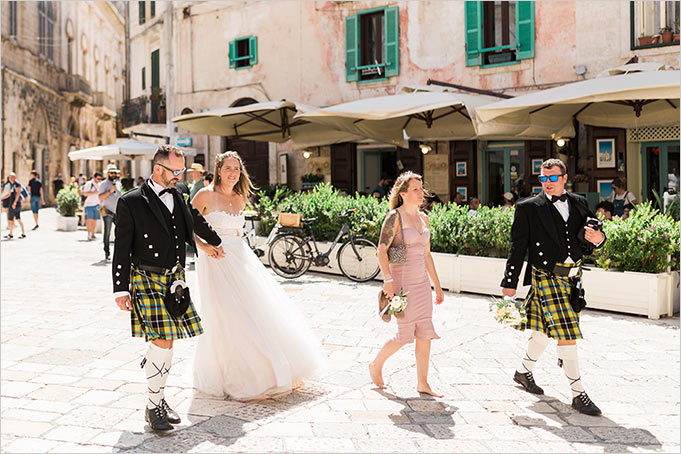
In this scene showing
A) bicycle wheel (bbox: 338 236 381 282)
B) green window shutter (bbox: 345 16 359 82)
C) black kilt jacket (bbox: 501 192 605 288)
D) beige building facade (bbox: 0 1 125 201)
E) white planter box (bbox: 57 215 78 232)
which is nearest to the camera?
black kilt jacket (bbox: 501 192 605 288)

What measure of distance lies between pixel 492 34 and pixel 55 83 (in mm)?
29355

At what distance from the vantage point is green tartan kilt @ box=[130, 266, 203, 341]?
4.14 meters

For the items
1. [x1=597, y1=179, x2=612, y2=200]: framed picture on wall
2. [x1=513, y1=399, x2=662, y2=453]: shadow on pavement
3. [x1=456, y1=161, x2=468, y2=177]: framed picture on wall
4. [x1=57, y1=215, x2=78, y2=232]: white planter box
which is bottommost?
[x1=513, y1=399, x2=662, y2=453]: shadow on pavement

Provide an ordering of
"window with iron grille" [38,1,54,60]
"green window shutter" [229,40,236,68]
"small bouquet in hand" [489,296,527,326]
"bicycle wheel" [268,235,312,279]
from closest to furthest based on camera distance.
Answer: "small bouquet in hand" [489,296,527,326]
"bicycle wheel" [268,235,312,279]
"green window shutter" [229,40,236,68]
"window with iron grille" [38,1,54,60]

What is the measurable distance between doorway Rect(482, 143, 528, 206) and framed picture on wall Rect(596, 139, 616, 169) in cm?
169

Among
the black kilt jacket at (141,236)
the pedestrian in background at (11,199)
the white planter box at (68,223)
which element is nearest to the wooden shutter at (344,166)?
the white planter box at (68,223)

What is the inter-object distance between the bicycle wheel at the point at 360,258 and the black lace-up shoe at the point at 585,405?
5894 mm

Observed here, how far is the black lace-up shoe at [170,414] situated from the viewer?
418 centimetres

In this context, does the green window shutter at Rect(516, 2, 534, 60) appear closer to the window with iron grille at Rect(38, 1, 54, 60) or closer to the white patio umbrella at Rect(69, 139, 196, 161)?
the white patio umbrella at Rect(69, 139, 196, 161)

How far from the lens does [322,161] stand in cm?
1828

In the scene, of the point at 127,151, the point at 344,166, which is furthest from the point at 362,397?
the point at 127,151

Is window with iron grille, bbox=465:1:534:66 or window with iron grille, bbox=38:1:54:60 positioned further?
window with iron grille, bbox=38:1:54:60

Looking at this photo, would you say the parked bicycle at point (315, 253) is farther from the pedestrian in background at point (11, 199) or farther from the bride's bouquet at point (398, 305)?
the pedestrian in background at point (11, 199)

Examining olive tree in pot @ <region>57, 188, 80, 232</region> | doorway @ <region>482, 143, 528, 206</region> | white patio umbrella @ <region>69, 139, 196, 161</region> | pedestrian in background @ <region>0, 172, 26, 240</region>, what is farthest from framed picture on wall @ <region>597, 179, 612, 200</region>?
olive tree in pot @ <region>57, 188, 80, 232</region>
